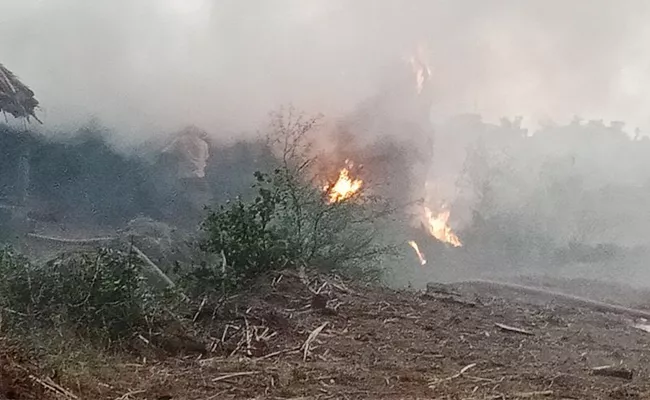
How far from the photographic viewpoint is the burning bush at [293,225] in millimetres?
2877

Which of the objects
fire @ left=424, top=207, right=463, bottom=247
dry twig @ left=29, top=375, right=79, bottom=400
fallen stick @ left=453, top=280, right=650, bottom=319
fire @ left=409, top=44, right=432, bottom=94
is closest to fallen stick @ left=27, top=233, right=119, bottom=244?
dry twig @ left=29, top=375, right=79, bottom=400

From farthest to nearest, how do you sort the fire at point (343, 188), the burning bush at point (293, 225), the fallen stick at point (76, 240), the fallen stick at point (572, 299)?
the fallen stick at point (572, 299) < the fire at point (343, 188) < the burning bush at point (293, 225) < the fallen stick at point (76, 240)

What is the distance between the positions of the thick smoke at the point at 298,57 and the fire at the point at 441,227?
439 mm

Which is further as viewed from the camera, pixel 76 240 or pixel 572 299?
pixel 572 299

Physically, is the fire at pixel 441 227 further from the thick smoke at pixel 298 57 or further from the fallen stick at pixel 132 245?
the fallen stick at pixel 132 245

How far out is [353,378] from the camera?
6.91 ft

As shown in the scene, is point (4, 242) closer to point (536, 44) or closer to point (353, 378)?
point (353, 378)

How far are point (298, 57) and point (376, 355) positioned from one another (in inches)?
42.7

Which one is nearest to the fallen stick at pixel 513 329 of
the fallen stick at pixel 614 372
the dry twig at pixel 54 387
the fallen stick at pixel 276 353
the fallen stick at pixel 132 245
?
the fallen stick at pixel 614 372

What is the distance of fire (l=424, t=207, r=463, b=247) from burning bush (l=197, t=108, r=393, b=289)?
324 millimetres

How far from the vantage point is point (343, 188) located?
10.6ft

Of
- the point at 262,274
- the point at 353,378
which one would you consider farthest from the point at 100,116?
the point at 353,378

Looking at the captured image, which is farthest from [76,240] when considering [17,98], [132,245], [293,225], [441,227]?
[441,227]

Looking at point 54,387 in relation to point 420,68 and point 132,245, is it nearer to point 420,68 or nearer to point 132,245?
point 132,245
